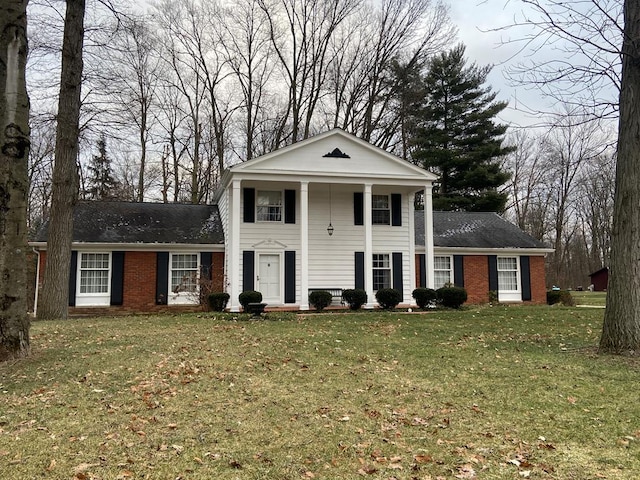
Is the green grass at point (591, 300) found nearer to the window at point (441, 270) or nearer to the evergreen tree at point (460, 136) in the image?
the window at point (441, 270)

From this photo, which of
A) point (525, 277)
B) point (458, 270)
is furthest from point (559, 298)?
point (458, 270)

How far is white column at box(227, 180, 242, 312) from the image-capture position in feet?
54.3

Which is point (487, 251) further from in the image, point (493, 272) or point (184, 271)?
point (184, 271)

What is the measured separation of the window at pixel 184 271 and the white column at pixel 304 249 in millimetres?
4152

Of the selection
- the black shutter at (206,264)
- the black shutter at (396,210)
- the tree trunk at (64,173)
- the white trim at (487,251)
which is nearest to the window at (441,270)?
the white trim at (487,251)

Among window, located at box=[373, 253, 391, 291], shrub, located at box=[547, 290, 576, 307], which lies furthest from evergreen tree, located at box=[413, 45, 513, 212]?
window, located at box=[373, 253, 391, 291]

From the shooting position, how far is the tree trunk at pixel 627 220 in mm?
7617

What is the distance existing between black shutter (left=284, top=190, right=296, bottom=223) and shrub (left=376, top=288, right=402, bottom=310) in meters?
4.33

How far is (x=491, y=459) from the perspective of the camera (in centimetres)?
395

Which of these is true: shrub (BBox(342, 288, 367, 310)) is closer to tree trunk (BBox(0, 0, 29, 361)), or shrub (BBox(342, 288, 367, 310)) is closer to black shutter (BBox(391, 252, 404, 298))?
black shutter (BBox(391, 252, 404, 298))

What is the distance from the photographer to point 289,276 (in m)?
18.0

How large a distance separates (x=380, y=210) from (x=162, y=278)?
881 centimetres

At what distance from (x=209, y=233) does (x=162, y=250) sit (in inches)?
78.3

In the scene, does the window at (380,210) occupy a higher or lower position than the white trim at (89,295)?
higher
